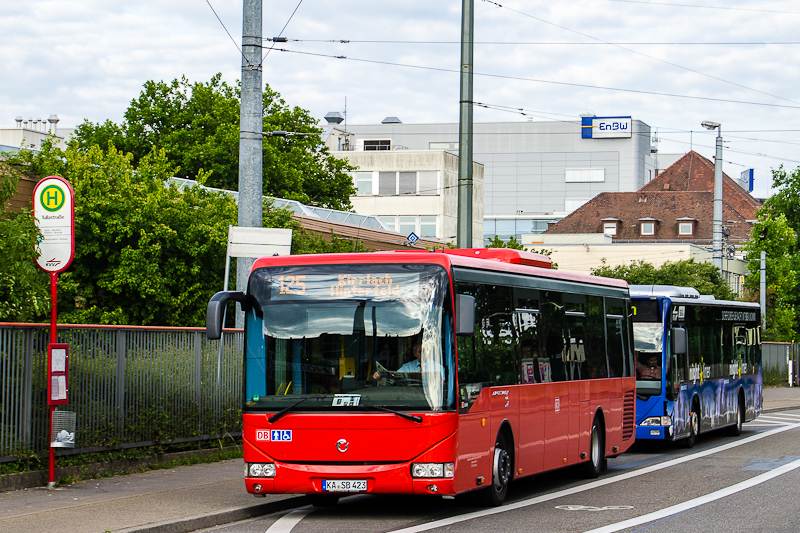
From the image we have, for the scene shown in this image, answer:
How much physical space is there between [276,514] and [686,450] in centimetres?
1130

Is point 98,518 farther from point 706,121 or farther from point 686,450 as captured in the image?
point 706,121

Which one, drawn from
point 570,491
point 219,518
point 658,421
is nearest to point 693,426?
point 658,421

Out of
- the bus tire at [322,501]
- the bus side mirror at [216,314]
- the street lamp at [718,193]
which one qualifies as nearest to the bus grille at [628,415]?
the bus tire at [322,501]

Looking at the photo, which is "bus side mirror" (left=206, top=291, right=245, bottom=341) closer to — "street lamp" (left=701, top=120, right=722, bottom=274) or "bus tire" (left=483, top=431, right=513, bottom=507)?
"bus tire" (left=483, top=431, right=513, bottom=507)

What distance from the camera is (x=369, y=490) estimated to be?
11234 mm

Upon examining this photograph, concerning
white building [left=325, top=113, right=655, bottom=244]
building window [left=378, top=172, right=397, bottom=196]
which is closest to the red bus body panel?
building window [left=378, top=172, right=397, bottom=196]

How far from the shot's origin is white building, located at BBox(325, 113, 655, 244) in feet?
375

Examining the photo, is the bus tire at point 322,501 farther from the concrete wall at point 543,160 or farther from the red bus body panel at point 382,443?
the concrete wall at point 543,160

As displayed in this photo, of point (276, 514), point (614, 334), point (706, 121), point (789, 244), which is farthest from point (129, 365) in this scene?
point (789, 244)

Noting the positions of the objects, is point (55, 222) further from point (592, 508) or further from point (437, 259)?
point (592, 508)

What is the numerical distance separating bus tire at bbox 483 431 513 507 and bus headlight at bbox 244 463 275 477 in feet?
8.09

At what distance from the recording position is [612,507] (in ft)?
41.2

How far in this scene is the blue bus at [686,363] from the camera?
20.3 metres

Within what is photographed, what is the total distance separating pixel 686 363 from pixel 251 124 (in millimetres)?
9851
